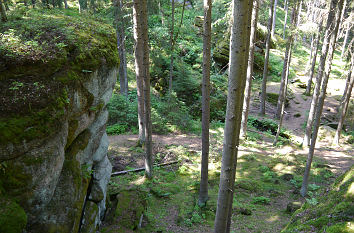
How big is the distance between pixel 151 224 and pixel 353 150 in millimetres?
15526

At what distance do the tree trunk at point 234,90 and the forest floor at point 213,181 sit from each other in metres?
2.85

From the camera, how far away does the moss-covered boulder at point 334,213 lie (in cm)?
431

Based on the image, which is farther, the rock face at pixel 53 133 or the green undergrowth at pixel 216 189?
the green undergrowth at pixel 216 189

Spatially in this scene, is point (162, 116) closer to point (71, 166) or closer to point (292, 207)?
point (292, 207)

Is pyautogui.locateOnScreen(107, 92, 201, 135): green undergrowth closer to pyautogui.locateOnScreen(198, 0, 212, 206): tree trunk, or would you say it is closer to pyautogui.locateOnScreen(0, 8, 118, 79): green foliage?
pyautogui.locateOnScreen(198, 0, 212, 206): tree trunk

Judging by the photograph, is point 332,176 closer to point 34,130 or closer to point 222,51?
point 34,130

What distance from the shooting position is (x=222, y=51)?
79.6ft

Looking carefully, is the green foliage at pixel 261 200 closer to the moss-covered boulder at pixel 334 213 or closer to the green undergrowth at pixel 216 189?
the green undergrowth at pixel 216 189

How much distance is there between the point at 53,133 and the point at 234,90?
3416 millimetres

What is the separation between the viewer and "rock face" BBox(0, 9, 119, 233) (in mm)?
3922

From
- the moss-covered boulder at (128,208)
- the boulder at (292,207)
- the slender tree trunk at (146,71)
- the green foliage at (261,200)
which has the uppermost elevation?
the slender tree trunk at (146,71)

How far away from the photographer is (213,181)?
11266 millimetres

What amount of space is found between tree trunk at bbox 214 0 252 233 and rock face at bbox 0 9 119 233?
312 centimetres

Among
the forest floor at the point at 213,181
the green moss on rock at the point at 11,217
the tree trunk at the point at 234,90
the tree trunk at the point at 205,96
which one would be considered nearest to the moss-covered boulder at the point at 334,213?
the forest floor at the point at 213,181
